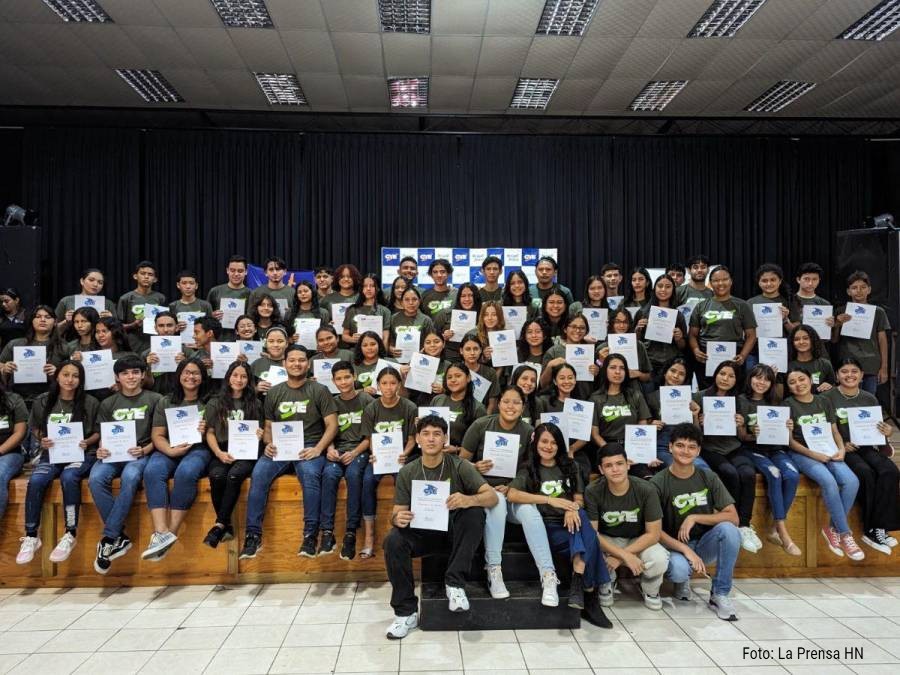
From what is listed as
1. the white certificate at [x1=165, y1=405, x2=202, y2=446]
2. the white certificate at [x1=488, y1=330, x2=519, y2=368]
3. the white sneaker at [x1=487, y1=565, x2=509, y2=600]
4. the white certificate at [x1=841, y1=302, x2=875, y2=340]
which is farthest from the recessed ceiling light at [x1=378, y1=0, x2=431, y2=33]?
the white sneaker at [x1=487, y1=565, x2=509, y2=600]

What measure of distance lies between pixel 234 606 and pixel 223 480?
29.2 inches

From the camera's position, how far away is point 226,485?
3.72 metres

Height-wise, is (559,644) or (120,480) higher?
(120,480)

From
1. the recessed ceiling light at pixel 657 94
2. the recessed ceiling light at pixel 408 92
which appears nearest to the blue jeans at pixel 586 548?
the recessed ceiling light at pixel 408 92

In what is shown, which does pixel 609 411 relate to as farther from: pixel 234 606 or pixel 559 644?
pixel 234 606

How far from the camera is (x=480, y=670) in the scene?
2.75 m

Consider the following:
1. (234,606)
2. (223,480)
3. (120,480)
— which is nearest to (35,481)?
(120,480)

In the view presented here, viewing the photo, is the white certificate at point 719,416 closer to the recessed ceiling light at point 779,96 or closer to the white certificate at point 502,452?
the white certificate at point 502,452

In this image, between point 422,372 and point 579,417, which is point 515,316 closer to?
point 422,372

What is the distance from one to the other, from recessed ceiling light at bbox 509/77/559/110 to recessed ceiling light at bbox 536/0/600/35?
111cm

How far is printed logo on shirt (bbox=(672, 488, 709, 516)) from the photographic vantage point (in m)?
3.51

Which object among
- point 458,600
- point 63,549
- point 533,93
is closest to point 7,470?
point 63,549

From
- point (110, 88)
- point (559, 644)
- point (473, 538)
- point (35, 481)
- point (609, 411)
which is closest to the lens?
point (559, 644)

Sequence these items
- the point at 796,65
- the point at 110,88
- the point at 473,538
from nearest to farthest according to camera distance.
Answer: the point at 473,538, the point at 796,65, the point at 110,88
